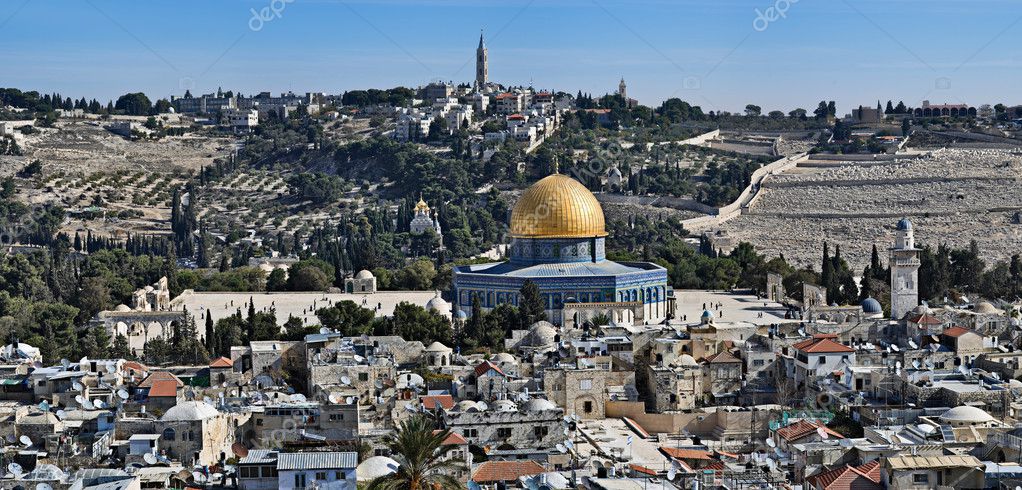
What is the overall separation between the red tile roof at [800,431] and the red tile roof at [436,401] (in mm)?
4247

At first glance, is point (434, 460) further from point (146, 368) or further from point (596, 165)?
point (596, 165)

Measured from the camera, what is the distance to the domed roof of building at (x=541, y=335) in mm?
30281

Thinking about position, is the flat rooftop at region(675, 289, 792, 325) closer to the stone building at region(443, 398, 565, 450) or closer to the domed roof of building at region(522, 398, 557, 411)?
the domed roof of building at region(522, 398, 557, 411)

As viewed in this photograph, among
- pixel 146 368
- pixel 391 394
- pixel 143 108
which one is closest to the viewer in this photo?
pixel 391 394

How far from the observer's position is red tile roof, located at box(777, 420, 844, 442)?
21.3 m

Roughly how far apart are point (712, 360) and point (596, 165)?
40.1m

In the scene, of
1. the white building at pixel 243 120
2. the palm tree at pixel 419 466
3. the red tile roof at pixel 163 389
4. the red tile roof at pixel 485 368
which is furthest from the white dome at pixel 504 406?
the white building at pixel 243 120

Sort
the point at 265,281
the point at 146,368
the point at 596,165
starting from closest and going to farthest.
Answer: the point at 146,368
the point at 265,281
the point at 596,165

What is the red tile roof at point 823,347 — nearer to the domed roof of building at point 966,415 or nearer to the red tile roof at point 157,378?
the domed roof of building at point 966,415

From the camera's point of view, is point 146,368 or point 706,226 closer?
point 146,368

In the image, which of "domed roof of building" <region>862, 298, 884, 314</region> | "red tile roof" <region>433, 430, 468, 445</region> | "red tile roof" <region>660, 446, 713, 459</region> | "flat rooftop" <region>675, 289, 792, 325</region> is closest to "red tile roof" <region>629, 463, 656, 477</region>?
"red tile roof" <region>660, 446, 713, 459</region>

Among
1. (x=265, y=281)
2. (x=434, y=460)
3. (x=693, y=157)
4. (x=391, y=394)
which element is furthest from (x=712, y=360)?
(x=693, y=157)

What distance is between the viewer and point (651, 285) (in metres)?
37.1

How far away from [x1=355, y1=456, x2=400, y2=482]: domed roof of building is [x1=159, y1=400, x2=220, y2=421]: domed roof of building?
2743 millimetres
